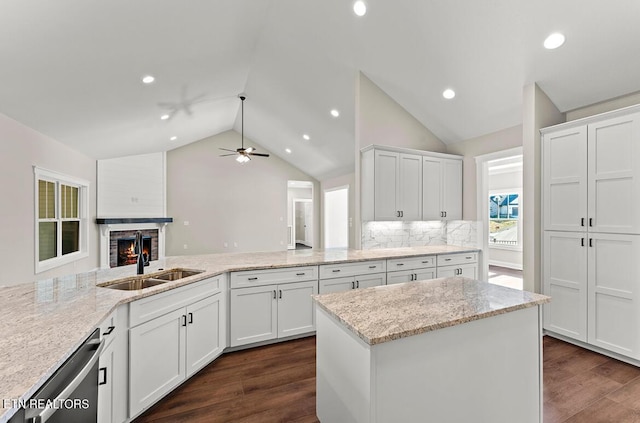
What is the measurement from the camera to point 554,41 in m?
2.80

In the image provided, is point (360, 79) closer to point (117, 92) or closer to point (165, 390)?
point (117, 92)

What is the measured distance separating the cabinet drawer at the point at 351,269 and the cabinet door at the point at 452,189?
1776 mm

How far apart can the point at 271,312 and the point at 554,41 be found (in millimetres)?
3877

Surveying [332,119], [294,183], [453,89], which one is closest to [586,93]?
[453,89]

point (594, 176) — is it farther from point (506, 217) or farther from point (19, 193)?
point (19, 193)

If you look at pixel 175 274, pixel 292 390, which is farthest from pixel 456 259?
pixel 175 274

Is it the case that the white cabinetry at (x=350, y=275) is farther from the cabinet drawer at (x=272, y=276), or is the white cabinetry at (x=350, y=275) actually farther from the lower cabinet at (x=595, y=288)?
the lower cabinet at (x=595, y=288)

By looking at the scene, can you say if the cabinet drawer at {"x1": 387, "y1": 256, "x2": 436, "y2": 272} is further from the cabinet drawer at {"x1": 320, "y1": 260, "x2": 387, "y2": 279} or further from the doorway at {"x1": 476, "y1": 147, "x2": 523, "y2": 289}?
the doorway at {"x1": 476, "y1": 147, "x2": 523, "y2": 289}

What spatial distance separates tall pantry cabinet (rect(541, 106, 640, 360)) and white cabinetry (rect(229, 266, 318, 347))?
2772 mm

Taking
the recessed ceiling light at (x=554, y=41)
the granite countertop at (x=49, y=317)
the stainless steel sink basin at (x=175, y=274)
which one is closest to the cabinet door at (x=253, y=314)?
the granite countertop at (x=49, y=317)

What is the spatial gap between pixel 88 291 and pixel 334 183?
7.00 metres

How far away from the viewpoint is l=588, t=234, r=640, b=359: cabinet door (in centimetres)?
272

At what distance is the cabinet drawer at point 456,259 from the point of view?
4.08 m

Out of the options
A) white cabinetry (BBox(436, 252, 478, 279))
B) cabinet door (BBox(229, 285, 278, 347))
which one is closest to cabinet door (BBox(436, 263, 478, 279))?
white cabinetry (BBox(436, 252, 478, 279))
